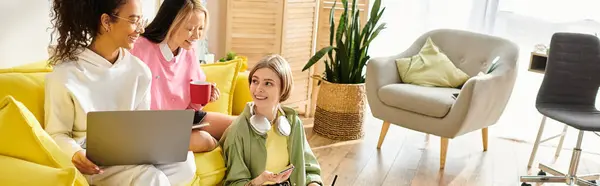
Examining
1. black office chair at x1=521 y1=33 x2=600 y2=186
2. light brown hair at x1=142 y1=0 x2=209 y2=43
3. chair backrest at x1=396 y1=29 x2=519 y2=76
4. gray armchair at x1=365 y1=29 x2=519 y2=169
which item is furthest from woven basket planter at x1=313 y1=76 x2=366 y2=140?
light brown hair at x1=142 y1=0 x2=209 y2=43

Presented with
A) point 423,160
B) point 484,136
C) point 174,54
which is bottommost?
point 423,160

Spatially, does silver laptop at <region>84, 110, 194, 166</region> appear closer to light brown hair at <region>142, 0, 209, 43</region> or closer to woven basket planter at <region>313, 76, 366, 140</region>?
light brown hair at <region>142, 0, 209, 43</region>

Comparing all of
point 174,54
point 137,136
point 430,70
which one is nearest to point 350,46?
point 430,70

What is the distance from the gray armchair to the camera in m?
3.48

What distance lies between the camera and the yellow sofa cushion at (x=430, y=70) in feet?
12.7

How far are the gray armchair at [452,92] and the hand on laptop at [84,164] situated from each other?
2.24 metres

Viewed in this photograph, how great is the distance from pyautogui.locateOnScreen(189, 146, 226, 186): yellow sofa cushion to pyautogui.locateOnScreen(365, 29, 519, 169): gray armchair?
1.67 meters

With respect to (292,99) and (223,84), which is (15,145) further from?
(292,99)

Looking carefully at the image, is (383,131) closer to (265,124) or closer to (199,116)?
(199,116)

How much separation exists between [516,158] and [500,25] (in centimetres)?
101

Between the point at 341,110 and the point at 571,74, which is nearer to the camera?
the point at 571,74

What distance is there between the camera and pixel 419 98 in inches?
Answer: 142

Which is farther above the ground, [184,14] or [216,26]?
[184,14]

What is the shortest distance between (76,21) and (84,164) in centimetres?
44
